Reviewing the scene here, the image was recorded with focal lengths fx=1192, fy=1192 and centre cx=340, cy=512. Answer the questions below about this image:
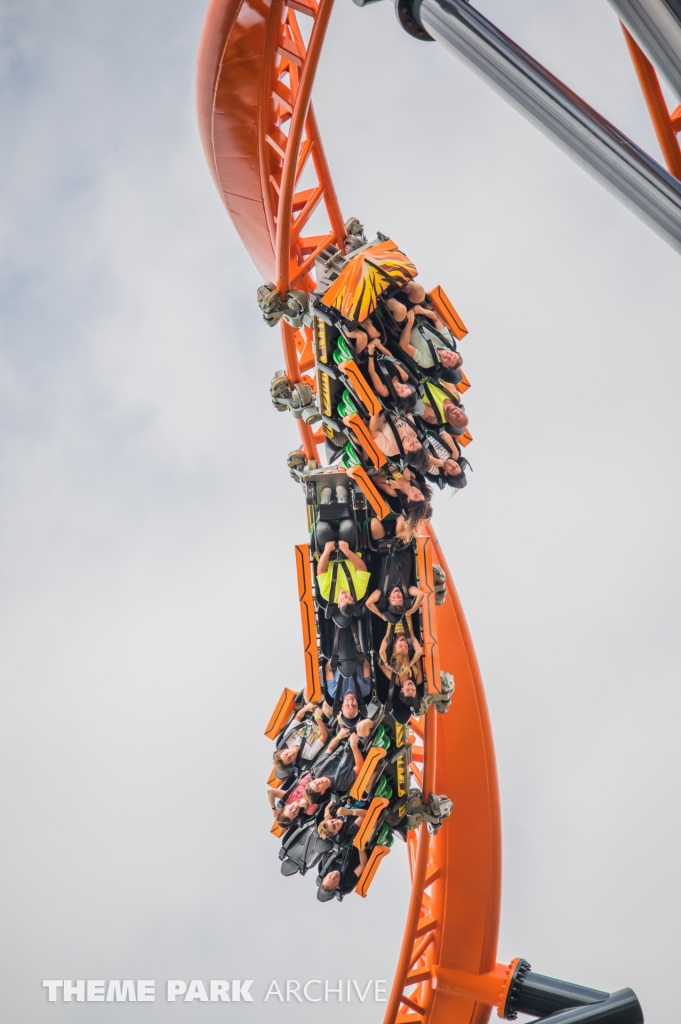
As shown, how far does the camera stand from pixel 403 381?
8.84m

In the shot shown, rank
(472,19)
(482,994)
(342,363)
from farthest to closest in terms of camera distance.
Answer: (482,994), (342,363), (472,19)

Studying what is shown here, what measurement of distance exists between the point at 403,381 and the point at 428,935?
21.0 ft

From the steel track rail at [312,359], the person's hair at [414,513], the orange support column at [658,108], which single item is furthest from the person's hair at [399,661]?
the orange support column at [658,108]

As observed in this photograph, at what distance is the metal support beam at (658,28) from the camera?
12.8 feet

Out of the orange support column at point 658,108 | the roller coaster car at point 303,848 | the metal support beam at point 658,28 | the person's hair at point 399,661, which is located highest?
the orange support column at point 658,108

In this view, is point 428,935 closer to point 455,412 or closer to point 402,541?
point 402,541

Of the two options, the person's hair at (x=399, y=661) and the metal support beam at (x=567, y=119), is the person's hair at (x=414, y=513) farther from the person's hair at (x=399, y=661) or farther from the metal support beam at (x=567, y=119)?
the metal support beam at (x=567, y=119)

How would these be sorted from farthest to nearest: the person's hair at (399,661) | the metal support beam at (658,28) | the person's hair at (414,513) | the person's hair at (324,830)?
the person's hair at (324,830), the person's hair at (399,661), the person's hair at (414,513), the metal support beam at (658,28)

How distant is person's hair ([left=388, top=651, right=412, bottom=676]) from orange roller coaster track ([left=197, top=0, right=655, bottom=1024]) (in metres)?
1.02

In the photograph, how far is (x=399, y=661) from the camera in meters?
9.26

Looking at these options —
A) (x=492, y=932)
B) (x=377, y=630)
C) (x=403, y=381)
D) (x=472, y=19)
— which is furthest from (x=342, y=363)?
(x=492, y=932)

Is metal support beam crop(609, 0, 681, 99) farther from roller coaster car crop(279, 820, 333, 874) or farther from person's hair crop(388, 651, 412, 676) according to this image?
roller coaster car crop(279, 820, 333, 874)

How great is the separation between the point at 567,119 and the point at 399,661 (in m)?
5.30

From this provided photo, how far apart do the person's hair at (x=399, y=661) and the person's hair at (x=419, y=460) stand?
4.55ft
